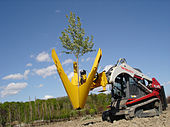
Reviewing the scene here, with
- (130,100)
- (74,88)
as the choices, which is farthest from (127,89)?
(74,88)

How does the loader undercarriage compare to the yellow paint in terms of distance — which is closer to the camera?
the yellow paint

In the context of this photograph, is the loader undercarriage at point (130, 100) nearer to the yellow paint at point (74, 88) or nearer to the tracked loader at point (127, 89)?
the tracked loader at point (127, 89)

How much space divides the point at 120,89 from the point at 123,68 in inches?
46.3

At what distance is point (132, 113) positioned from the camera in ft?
25.3

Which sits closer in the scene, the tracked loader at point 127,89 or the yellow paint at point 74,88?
the yellow paint at point 74,88

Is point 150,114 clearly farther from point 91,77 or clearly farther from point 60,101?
point 60,101

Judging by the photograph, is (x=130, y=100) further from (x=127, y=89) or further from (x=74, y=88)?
(x=74, y=88)

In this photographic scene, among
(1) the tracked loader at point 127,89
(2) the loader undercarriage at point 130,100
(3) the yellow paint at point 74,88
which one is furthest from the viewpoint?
(2) the loader undercarriage at point 130,100

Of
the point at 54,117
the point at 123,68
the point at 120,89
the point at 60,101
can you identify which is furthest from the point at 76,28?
the point at 60,101

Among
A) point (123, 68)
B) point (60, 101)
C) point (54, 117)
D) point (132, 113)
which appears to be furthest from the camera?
point (60, 101)

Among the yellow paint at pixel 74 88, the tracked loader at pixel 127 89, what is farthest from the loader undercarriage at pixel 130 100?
the yellow paint at pixel 74 88

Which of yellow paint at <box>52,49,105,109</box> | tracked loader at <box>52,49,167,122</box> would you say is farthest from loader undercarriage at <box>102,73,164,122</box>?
yellow paint at <box>52,49,105,109</box>

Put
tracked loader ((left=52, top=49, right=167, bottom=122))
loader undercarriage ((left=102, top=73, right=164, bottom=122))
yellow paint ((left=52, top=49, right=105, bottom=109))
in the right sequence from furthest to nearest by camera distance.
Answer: loader undercarriage ((left=102, top=73, right=164, bottom=122))
tracked loader ((left=52, top=49, right=167, bottom=122))
yellow paint ((left=52, top=49, right=105, bottom=109))

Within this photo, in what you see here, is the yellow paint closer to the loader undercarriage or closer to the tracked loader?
the tracked loader
